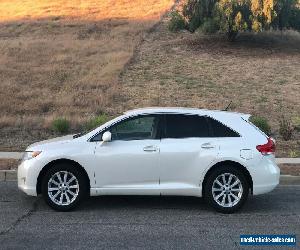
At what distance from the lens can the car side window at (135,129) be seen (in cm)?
826

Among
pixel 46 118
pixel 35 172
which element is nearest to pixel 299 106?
pixel 46 118

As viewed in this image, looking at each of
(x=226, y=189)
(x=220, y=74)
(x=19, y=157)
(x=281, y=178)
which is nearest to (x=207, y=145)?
(x=226, y=189)

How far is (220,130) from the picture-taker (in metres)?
8.27

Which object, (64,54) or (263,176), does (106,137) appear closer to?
(263,176)

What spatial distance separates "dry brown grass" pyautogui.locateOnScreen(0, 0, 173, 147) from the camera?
21594 millimetres

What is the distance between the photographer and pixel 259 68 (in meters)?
29.3

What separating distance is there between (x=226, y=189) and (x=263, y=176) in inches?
22.9

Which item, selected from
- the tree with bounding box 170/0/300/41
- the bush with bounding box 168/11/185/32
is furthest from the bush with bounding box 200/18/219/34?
the bush with bounding box 168/11/185/32

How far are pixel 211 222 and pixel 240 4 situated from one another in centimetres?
2700

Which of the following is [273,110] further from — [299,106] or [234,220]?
[234,220]

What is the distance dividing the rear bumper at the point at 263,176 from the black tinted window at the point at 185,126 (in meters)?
0.90

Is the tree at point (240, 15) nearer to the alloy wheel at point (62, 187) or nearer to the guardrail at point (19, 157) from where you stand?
the guardrail at point (19, 157)

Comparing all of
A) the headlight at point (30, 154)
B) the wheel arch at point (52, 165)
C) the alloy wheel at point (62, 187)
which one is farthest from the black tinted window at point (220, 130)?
the headlight at point (30, 154)

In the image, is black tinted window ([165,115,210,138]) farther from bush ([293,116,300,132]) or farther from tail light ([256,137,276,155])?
bush ([293,116,300,132])
